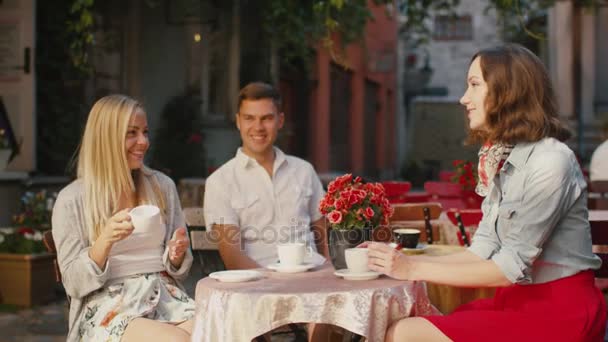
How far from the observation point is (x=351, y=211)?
324 centimetres

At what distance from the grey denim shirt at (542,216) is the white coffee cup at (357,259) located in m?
0.53

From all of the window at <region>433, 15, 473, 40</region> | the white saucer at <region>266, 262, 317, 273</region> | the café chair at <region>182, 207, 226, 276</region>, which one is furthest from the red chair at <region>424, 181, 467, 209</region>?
the window at <region>433, 15, 473, 40</region>

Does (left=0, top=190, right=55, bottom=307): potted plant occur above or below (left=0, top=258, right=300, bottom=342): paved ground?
above

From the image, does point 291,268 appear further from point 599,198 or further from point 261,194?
point 599,198

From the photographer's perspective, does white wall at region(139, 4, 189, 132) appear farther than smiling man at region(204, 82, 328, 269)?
Yes

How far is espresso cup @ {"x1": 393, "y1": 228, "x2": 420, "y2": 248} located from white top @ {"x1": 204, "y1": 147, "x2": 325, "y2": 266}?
77cm

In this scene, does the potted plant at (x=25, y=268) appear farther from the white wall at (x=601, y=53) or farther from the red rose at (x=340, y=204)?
the white wall at (x=601, y=53)

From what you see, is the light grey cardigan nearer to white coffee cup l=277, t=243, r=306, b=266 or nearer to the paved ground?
white coffee cup l=277, t=243, r=306, b=266

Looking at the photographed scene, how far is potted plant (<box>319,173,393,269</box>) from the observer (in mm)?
3223

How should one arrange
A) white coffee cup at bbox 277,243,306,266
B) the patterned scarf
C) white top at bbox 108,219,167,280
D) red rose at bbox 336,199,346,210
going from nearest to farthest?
the patterned scarf
red rose at bbox 336,199,346,210
white coffee cup at bbox 277,243,306,266
white top at bbox 108,219,167,280

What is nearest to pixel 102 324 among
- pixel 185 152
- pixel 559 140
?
pixel 559 140

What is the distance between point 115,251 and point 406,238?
1134 mm

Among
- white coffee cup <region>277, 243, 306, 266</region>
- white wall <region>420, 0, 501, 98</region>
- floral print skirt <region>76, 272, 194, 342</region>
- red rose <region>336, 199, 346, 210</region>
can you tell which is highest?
white wall <region>420, 0, 501, 98</region>

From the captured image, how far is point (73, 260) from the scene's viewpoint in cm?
336
